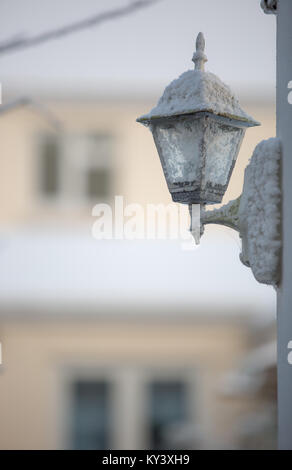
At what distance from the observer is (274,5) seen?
2857mm

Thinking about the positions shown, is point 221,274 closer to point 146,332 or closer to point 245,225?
point 146,332

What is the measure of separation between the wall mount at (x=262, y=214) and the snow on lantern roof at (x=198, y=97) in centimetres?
19

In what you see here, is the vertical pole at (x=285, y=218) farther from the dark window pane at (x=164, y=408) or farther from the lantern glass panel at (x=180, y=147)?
the dark window pane at (x=164, y=408)

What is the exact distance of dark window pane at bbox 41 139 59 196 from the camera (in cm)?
1187

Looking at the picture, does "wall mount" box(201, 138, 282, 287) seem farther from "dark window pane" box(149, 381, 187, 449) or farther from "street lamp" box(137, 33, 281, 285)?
"dark window pane" box(149, 381, 187, 449)

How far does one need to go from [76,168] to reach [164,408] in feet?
12.8

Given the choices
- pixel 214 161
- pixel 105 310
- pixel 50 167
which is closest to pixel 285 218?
pixel 214 161

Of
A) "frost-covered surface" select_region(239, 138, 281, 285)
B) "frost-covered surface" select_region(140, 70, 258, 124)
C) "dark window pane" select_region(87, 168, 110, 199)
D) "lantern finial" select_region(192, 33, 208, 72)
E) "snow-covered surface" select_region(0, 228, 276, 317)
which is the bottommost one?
"frost-covered surface" select_region(239, 138, 281, 285)

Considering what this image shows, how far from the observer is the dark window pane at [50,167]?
11.9m

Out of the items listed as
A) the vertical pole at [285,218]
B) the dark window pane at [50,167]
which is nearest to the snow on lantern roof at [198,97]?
the vertical pole at [285,218]

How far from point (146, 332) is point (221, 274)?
1442 mm

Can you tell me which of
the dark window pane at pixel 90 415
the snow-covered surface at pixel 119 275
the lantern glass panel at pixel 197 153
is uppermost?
the snow-covered surface at pixel 119 275

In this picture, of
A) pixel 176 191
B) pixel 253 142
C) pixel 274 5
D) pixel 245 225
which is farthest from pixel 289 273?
pixel 253 142

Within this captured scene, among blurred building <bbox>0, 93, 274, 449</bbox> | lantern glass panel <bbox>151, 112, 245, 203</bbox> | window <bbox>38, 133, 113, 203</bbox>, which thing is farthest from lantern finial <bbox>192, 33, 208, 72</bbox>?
window <bbox>38, 133, 113, 203</bbox>
